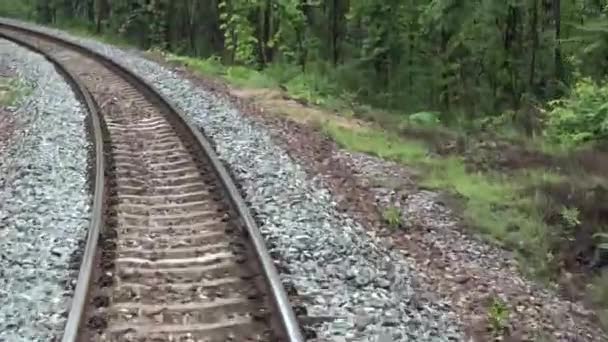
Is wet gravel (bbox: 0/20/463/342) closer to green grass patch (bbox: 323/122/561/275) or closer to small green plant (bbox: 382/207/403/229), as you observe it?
small green plant (bbox: 382/207/403/229)

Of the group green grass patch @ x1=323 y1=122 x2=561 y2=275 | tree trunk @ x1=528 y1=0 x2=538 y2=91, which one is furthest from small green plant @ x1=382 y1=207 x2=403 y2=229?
tree trunk @ x1=528 y1=0 x2=538 y2=91

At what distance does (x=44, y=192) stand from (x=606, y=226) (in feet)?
20.2

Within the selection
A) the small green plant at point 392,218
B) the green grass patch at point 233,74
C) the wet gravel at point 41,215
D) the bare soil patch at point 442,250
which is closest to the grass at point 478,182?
the small green plant at point 392,218

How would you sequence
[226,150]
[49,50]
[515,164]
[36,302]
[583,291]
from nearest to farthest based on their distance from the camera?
1. [36,302]
2. [583,291]
3. [226,150]
4. [515,164]
5. [49,50]

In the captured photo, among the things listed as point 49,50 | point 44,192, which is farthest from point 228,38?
point 44,192

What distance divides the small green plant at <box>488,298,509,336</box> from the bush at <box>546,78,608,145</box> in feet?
22.8

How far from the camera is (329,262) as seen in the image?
750cm

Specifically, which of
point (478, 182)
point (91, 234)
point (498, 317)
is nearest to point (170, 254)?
point (91, 234)

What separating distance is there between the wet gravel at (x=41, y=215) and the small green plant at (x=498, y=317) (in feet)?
10.7

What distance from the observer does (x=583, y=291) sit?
823 centimetres

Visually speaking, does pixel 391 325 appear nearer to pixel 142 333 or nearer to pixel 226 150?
pixel 142 333

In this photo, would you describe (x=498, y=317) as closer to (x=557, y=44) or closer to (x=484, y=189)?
(x=484, y=189)

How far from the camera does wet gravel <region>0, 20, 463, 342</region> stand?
6.30 m

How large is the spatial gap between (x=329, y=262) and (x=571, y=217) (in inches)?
133
